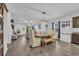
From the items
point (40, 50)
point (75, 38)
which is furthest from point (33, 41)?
point (75, 38)

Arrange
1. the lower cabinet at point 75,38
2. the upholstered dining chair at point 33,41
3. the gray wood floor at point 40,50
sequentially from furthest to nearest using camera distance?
the lower cabinet at point 75,38 < the upholstered dining chair at point 33,41 < the gray wood floor at point 40,50

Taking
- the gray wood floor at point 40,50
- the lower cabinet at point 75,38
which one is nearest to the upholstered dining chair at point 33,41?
the gray wood floor at point 40,50

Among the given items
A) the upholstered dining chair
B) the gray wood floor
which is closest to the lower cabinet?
the gray wood floor

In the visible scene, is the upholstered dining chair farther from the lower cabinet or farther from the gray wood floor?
the lower cabinet

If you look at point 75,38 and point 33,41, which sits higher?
point 75,38

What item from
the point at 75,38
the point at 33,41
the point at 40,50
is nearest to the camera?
the point at 40,50

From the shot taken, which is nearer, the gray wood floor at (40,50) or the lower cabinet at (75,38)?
the gray wood floor at (40,50)

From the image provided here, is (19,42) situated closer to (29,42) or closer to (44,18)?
(29,42)

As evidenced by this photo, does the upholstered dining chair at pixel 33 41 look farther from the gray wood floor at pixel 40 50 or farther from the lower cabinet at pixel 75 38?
the lower cabinet at pixel 75 38

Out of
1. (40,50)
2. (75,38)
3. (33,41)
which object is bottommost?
(40,50)

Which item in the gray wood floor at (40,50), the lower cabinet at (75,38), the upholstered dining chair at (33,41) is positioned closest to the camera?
the gray wood floor at (40,50)

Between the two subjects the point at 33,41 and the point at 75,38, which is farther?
the point at 75,38

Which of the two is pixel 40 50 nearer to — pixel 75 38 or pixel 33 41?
pixel 33 41

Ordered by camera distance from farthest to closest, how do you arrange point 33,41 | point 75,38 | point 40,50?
1. point 75,38
2. point 33,41
3. point 40,50
